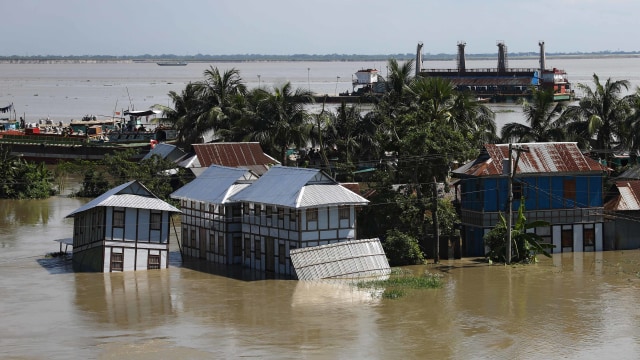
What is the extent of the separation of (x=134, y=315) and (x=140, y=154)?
41040 millimetres

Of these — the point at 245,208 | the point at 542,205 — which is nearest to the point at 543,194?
the point at 542,205

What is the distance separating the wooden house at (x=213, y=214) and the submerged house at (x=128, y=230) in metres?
2.13

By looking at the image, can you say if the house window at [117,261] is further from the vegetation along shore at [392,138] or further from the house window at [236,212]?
the vegetation along shore at [392,138]

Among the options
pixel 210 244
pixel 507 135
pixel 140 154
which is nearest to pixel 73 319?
pixel 210 244

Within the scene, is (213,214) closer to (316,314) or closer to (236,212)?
(236,212)

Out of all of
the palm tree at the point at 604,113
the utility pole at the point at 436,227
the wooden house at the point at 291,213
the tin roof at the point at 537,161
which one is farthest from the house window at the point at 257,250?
the palm tree at the point at 604,113

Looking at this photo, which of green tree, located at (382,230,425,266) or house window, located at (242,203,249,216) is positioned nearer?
house window, located at (242,203,249,216)

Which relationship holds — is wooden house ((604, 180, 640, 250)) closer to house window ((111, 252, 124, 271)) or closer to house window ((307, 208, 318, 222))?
house window ((307, 208, 318, 222))

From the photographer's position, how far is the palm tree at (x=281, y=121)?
57312mm

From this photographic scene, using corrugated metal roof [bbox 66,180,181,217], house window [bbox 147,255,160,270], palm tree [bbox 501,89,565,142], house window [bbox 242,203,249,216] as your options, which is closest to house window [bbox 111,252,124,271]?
house window [bbox 147,255,160,270]

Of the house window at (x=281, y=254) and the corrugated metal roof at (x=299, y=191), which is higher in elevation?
the corrugated metal roof at (x=299, y=191)

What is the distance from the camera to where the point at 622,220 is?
152 ft

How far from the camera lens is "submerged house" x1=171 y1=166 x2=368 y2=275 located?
40.1m

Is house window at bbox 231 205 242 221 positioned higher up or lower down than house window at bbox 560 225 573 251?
higher up
